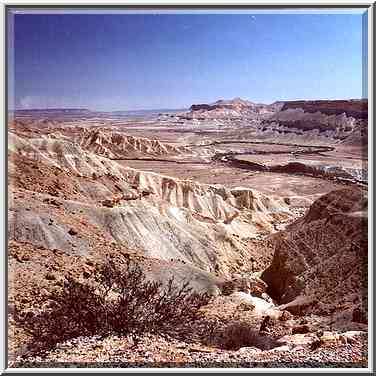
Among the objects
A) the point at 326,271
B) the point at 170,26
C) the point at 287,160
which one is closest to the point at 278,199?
the point at 287,160

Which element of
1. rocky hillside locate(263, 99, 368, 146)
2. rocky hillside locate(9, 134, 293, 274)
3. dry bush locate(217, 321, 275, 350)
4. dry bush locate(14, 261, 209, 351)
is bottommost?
dry bush locate(217, 321, 275, 350)

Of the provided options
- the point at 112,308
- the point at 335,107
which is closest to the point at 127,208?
the point at 112,308

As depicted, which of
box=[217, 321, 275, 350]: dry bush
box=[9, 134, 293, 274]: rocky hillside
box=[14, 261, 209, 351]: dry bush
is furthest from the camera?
box=[9, 134, 293, 274]: rocky hillside

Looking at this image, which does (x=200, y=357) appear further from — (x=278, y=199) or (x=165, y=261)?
(x=278, y=199)

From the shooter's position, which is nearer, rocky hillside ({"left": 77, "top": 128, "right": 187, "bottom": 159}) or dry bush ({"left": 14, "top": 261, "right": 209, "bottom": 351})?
dry bush ({"left": 14, "top": 261, "right": 209, "bottom": 351})

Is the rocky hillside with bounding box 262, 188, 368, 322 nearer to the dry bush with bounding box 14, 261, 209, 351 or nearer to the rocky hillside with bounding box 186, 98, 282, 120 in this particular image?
the dry bush with bounding box 14, 261, 209, 351

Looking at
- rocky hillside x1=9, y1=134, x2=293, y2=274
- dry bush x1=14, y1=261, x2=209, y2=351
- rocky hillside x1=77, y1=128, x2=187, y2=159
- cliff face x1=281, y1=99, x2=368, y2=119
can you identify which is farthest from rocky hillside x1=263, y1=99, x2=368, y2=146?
dry bush x1=14, y1=261, x2=209, y2=351

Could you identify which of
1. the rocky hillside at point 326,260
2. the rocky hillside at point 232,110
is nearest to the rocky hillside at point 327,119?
the rocky hillside at point 232,110
